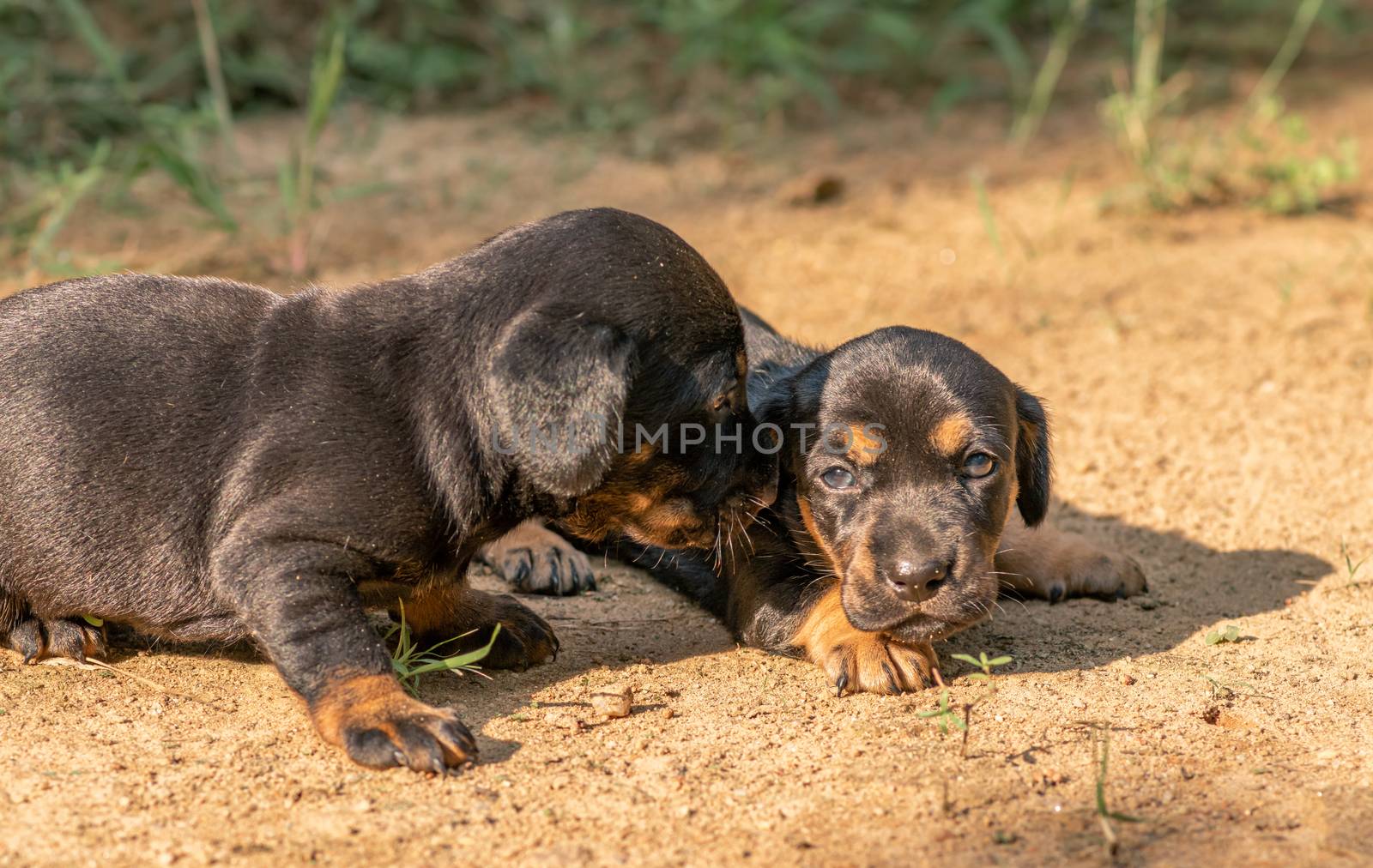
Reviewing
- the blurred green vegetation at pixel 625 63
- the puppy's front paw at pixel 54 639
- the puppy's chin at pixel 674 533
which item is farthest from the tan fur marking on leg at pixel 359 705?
the blurred green vegetation at pixel 625 63

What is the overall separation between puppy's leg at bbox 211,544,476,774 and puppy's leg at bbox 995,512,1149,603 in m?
2.22

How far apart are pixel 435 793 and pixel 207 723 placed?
2.75 ft

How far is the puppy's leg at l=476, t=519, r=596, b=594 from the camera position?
215 inches

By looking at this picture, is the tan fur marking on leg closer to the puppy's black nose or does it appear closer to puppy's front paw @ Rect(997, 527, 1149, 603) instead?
the puppy's black nose

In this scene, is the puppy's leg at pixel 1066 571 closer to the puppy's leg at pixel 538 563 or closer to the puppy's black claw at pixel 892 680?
the puppy's black claw at pixel 892 680

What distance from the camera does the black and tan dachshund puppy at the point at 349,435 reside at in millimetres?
3922

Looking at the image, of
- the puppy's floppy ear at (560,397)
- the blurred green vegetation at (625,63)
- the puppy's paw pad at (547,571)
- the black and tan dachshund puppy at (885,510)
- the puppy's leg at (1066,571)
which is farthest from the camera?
the blurred green vegetation at (625,63)

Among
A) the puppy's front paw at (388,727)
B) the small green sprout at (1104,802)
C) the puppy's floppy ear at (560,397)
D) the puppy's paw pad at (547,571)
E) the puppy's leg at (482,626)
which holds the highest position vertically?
the puppy's floppy ear at (560,397)

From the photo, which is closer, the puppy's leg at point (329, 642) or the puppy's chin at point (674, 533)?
the puppy's leg at point (329, 642)

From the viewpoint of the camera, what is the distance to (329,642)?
3.91 m

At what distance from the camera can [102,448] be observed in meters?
4.16

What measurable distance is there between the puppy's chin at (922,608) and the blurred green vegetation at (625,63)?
4.73 meters

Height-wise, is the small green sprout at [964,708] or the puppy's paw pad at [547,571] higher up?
the small green sprout at [964,708]

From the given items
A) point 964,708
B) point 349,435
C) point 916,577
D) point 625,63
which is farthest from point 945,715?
point 625,63
